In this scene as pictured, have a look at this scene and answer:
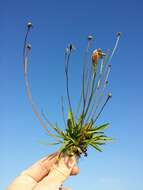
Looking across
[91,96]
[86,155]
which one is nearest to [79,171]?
[86,155]

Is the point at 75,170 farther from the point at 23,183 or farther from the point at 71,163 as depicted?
the point at 23,183

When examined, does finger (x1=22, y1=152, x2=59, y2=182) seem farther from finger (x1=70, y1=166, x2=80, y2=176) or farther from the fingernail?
finger (x1=70, y1=166, x2=80, y2=176)

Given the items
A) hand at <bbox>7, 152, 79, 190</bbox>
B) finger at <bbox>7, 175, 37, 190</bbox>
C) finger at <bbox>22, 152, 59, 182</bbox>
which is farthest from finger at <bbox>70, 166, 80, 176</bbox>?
finger at <bbox>7, 175, 37, 190</bbox>

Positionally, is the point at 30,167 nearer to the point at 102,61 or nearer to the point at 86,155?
the point at 86,155

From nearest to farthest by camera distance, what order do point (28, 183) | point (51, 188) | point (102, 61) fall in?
point (51, 188), point (28, 183), point (102, 61)

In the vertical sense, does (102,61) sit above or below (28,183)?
above

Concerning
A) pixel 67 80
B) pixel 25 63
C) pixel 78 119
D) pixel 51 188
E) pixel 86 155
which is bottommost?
pixel 51 188

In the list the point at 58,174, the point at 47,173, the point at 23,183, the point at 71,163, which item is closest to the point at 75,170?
the point at 71,163
